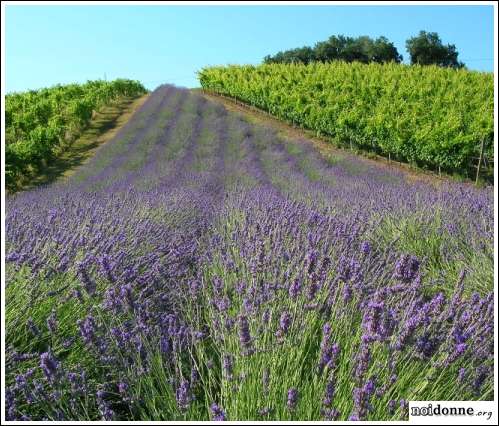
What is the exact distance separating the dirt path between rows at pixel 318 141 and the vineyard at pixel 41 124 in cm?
653

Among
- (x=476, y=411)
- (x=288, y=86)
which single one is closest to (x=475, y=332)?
(x=476, y=411)

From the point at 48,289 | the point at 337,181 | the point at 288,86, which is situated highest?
the point at 288,86

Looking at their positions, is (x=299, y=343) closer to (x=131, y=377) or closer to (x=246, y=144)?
(x=131, y=377)

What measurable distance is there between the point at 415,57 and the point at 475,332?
36.3 m

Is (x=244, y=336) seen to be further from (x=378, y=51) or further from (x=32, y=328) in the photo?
(x=378, y=51)

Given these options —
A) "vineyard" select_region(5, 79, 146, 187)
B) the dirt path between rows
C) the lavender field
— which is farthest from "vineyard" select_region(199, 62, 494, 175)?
"vineyard" select_region(5, 79, 146, 187)

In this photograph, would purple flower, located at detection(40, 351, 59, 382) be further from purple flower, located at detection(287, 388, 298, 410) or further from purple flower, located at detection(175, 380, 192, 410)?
purple flower, located at detection(287, 388, 298, 410)

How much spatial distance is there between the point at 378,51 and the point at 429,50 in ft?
10.9

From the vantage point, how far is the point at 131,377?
2.21m

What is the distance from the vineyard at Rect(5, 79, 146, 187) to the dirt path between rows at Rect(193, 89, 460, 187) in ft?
21.4

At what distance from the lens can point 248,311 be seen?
99.4 inches

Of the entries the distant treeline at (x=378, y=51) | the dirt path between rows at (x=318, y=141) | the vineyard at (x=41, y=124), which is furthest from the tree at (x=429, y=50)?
the vineyard at (x=41, y=124)

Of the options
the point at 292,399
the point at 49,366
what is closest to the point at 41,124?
the point at 49,366

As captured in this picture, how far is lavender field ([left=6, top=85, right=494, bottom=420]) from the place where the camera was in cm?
206
